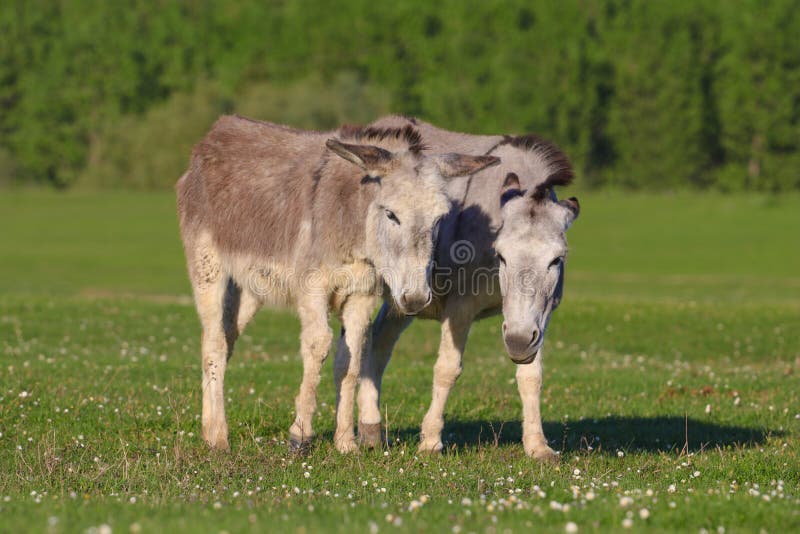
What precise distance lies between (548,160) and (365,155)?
1.82 m

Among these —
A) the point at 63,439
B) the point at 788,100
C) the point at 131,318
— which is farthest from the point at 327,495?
the point at 788,100

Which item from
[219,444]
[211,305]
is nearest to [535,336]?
[219,444]

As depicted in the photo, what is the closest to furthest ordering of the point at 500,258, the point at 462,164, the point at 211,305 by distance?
the point at 500,258, the point at 462,164, the point at 211,305

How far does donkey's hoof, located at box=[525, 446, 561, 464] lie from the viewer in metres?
9.88

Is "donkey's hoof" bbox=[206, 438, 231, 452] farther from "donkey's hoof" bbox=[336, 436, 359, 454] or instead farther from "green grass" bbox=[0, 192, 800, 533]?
"donkey's hoof" bbox=[336, 436, 359, 454]

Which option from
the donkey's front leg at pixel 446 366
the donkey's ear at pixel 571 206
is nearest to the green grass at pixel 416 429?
the donkey's front leg at pixel 446 366

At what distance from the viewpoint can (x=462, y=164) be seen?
9.95m

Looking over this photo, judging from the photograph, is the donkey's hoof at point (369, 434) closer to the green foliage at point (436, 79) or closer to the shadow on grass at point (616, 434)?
the shadow on grass at point (616, 434)

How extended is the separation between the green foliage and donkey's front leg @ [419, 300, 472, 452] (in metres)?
66.0

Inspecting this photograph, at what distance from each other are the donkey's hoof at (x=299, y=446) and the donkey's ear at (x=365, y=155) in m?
2.49

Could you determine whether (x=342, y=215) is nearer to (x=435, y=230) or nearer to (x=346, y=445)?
(x=435, y=230)

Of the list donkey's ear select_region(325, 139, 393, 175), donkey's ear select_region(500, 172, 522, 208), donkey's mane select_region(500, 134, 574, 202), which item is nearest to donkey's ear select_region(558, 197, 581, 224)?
donkey's mane select_region(500, 134, 574, 202)

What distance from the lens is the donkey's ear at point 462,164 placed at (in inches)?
391

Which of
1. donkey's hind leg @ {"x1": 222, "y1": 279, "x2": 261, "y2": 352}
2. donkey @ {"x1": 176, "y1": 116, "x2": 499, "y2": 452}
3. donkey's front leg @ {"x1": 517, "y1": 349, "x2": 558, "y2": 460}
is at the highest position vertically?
donkey @ {"x1": 176, "y1": 116, "x2": 499, "y2": 452}
